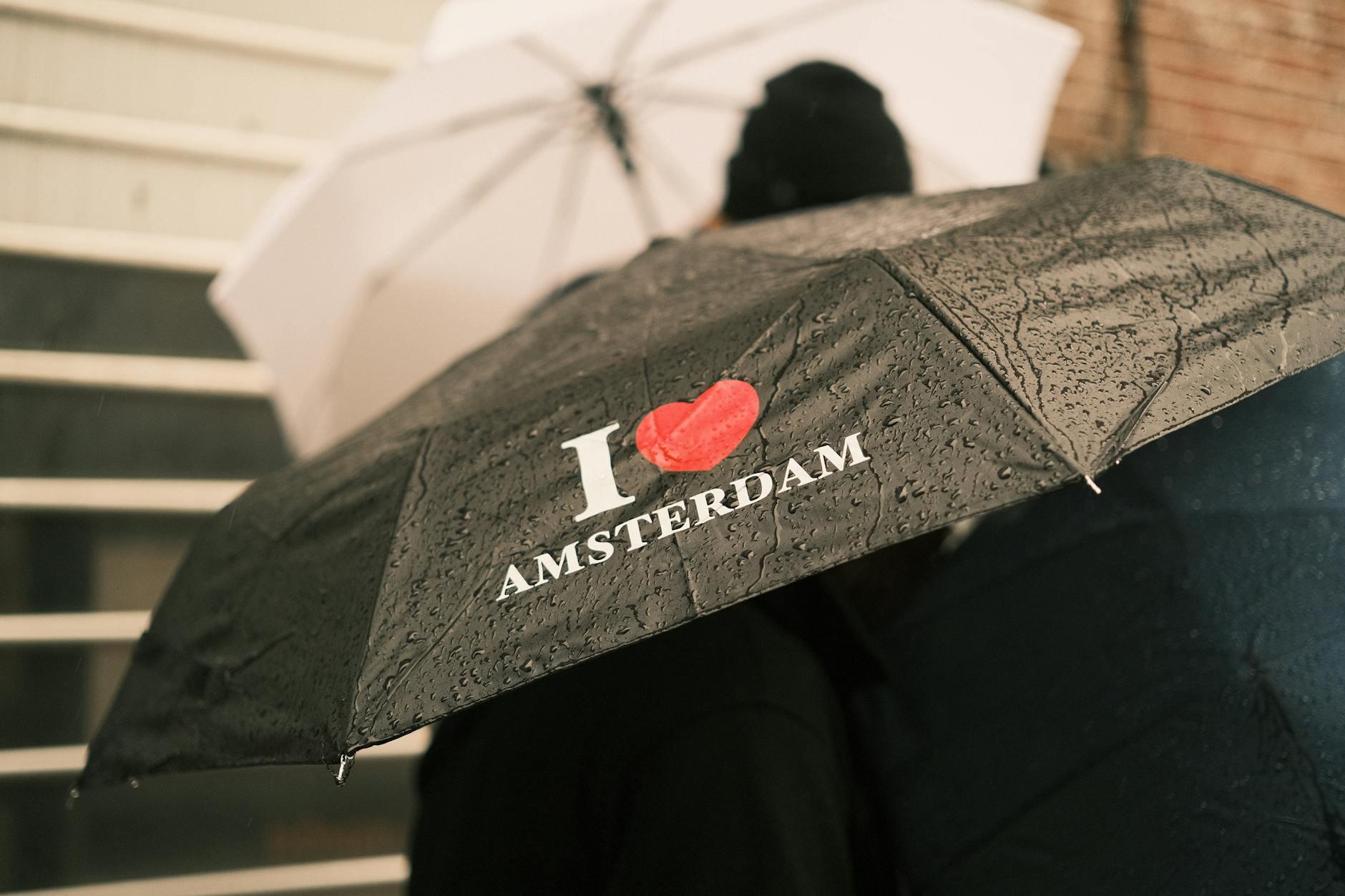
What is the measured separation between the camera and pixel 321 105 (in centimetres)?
370

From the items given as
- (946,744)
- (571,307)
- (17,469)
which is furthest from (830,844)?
(17,469)

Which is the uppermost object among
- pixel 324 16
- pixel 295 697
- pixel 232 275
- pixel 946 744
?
pixel 324 16

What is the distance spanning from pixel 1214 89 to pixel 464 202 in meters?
3.17

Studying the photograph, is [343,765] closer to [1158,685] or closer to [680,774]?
[680,774]

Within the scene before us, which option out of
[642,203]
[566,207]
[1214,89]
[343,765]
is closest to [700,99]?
[642,203]

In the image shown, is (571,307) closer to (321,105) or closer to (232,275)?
(232,275)

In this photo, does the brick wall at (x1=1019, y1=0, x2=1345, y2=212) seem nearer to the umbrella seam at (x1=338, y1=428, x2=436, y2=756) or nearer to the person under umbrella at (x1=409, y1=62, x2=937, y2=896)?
the person under umbrella at (x1=409, y1=62, x2=937, y2=896)

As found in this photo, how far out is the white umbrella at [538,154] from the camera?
8.00 feet

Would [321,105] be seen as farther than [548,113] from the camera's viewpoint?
Yes

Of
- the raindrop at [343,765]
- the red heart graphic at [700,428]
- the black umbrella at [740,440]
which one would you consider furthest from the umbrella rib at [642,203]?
the raindrop at [343,765]

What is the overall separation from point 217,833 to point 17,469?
1230 mm

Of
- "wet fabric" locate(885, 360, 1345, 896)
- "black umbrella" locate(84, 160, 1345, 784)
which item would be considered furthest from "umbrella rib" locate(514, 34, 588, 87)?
"wet fabric" locate(885, 360, 1345, 896)

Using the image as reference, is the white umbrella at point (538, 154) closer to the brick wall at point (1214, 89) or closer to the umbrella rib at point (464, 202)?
the umbrella rib at point (464, 202)

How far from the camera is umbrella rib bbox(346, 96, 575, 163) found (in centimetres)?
250
